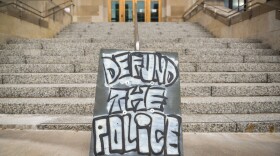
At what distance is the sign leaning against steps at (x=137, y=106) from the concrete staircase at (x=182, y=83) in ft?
3.07

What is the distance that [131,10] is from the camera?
16188 millimetres

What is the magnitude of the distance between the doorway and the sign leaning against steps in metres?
14.3

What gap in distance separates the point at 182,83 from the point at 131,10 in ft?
42.1

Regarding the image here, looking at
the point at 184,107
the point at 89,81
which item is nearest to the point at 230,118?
the point at 184,107

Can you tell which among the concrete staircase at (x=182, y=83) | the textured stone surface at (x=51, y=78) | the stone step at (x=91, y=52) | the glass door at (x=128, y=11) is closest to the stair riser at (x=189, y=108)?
the concrete staircase at (x=182, y=83)

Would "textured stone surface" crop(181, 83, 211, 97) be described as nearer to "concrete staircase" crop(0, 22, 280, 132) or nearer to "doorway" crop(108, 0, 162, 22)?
"concrete staircase" crop(0, 22, 280, 132)

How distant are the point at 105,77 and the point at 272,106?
262cm

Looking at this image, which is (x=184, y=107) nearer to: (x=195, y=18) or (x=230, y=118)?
(x=230, y=118)

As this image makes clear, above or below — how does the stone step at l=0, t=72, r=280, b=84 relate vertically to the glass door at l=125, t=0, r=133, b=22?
below

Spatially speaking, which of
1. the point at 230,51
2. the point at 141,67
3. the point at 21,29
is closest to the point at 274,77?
the point at 230,51

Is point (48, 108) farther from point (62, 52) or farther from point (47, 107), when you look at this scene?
point (62, 52)

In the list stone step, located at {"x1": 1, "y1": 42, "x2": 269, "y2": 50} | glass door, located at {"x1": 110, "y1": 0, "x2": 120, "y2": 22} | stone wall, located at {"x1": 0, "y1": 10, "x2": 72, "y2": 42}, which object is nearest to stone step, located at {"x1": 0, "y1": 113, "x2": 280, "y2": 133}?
stone step, located at {"x1": 1, "y1": 42, "x2": 269, "y2": 50}

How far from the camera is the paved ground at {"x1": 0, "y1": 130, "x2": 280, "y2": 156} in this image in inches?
95.6

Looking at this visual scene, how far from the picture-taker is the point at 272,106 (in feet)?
11.7
